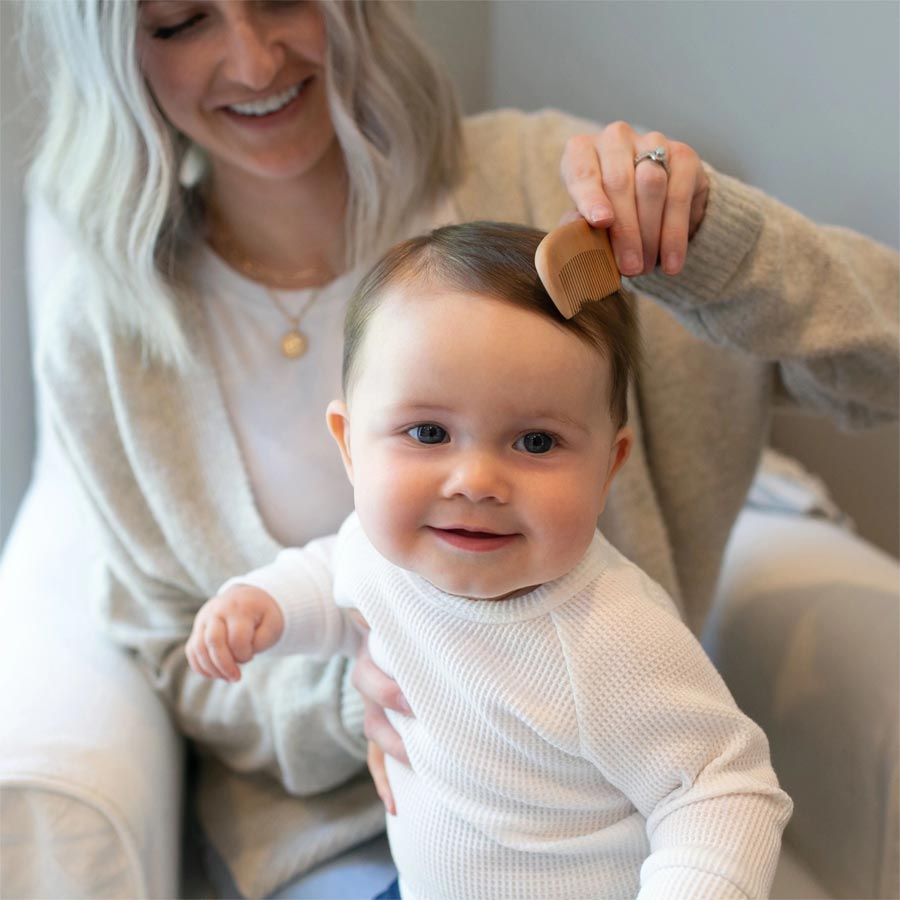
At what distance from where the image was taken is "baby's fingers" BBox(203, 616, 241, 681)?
80cm

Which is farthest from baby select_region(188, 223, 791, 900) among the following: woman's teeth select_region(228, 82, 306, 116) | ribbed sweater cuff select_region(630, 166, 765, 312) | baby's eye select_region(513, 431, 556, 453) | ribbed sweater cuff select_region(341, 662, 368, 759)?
woman's teeth select_region(228, 82, 306, 116)

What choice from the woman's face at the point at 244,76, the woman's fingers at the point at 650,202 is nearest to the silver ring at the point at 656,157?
the woman's fingers at the point at 650,202

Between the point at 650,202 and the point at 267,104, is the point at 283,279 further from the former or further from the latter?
the point at 650,202

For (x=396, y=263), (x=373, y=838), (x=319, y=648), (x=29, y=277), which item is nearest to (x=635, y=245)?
(x=396, y=263)

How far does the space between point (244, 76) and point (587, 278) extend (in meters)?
0.43

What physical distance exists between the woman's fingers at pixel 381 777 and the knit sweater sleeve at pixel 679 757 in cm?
21

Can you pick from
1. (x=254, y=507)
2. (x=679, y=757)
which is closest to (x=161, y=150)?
(x=254, y=507)

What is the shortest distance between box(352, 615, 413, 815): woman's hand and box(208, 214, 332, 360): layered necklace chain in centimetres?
33

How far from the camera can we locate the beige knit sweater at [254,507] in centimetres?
99

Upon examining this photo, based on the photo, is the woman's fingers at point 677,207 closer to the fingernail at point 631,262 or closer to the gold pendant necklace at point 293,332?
the fingernail at point 631,262

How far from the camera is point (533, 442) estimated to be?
2.08ft

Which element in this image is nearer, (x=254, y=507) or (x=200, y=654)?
(x=200, y=654)

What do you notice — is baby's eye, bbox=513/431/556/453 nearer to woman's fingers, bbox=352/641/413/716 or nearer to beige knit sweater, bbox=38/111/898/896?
woman's fingers, bbox=352/641/413/716

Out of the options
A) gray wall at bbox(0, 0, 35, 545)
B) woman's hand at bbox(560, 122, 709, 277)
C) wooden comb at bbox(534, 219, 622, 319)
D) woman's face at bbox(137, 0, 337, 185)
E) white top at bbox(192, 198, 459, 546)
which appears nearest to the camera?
wooden comb at bbox(534, 219, 622, 319)
